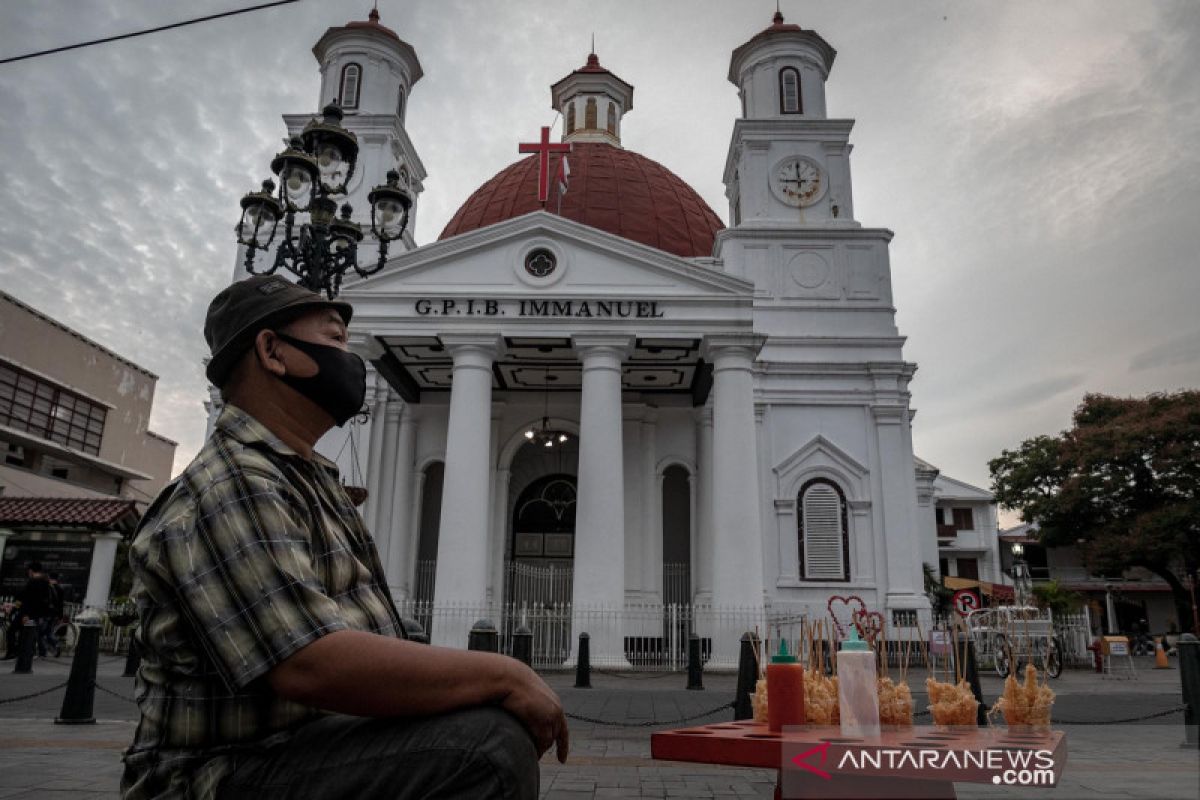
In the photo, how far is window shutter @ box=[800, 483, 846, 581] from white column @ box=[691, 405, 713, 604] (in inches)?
112

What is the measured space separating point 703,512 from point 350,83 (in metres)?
16.3

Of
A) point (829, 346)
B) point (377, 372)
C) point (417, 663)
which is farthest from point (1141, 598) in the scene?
point (417, 663)

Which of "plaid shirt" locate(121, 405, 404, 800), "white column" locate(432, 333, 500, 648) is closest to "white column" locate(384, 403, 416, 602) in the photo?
"white column" locate(432, 333, 500, 648)

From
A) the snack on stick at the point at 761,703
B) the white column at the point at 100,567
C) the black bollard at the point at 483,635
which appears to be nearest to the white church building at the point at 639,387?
the white column at the point at 100,567

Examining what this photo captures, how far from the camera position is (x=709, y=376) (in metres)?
19.0

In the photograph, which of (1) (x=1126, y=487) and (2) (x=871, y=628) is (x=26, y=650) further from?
(1) (x=1126, y=487)

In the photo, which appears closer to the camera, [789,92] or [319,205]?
[319,205]

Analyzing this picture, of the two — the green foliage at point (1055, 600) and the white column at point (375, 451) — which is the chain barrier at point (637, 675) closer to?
the white column at point (375, 451)

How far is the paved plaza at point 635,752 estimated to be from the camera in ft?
14.7

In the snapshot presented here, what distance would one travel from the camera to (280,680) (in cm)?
144

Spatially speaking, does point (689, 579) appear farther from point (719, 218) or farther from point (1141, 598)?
point (1141, 598)

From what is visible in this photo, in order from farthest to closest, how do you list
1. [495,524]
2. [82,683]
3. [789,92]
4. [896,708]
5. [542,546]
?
1. [789,92]
2. [542,546]
3. [495,524]
4. [82,683]
5. [896,708]

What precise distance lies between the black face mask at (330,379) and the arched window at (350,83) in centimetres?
2445

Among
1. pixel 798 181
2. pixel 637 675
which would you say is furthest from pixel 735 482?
pixel 798 181
